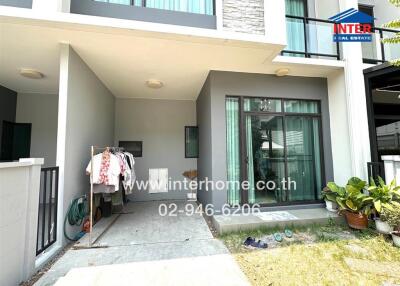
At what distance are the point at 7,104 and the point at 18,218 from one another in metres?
4.42

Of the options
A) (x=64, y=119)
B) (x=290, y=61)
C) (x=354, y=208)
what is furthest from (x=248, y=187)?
(x=64, y=119)

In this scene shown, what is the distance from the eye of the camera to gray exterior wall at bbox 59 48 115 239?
2953 mm

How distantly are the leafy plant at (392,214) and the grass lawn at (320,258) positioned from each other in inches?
12.4

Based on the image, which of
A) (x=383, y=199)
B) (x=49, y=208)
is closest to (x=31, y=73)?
(x=49, y=208)

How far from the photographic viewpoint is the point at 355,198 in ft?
10.8

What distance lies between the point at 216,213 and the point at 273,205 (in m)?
1.27

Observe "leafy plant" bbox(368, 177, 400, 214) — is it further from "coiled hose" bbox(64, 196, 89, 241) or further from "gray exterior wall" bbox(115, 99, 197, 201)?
"coiled hose" bbox(64, 196, 89, 241)

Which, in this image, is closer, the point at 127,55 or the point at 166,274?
the point at 166,274

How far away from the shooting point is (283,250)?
2635 millimetres

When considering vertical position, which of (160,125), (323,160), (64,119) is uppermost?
(160,125)

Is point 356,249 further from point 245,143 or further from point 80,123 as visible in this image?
point 80,123

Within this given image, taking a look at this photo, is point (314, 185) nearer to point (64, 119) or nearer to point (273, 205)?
point (273, 205)

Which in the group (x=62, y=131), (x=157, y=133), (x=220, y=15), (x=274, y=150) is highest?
(x=220, y=15)

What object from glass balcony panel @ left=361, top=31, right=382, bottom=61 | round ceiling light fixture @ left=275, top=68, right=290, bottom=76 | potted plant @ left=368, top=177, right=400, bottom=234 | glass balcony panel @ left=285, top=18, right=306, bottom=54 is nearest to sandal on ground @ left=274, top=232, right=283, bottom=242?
potted plant @ left=368, top=177, right=400, bottom=234
